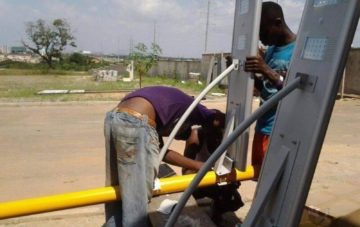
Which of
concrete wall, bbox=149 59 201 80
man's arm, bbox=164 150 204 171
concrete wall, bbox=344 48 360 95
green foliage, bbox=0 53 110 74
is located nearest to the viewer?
man's arm, bbox=164 150 204 171

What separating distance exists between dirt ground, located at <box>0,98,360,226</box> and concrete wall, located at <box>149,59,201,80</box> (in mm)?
17284

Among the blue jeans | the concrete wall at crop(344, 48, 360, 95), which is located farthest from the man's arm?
the concrete wall at crop(344, 48, 360, 95)

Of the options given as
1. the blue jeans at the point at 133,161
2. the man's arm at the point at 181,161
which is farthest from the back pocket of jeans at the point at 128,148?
the man's arm at the point at 181,161

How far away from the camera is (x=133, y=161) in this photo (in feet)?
8.23

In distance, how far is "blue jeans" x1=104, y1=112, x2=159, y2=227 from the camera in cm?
251

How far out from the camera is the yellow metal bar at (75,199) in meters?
2.37

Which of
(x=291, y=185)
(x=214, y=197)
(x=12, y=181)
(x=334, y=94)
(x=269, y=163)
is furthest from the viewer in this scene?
(x=12, y=181)

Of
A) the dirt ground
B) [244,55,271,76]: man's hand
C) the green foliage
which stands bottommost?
the green foliage

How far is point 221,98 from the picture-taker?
50.9ft

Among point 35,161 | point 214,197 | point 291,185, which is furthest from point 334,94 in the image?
point 35,161

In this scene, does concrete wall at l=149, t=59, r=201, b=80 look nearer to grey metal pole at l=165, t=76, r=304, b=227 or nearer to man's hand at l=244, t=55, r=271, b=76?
man's hand at l=244, t=55, r=271, b=76

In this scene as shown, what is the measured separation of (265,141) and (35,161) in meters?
4.21

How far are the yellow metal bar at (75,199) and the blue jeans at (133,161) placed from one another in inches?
4.4

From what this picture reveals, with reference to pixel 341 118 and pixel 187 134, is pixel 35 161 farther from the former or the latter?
pixel 341 118
